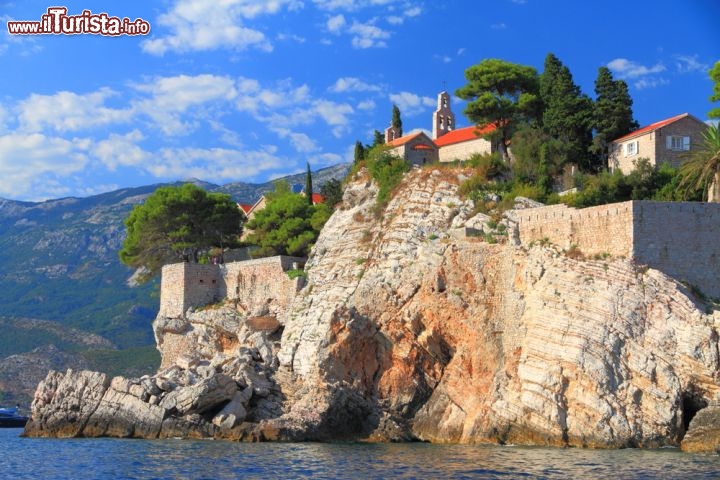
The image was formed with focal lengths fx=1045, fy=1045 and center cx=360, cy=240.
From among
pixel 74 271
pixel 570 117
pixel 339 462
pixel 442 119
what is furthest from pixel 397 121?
pixel 74 271

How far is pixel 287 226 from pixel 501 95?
37.8ft

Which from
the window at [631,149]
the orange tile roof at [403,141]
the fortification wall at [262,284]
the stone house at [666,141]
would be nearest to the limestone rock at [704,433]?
the stone house at [666,141]

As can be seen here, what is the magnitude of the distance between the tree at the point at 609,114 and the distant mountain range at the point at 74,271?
55304 mm

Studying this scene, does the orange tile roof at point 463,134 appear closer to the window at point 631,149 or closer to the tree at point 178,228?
the window at point 631,149

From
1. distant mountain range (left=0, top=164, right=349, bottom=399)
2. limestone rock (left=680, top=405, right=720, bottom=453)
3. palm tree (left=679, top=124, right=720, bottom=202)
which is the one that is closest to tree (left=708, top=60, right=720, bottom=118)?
palm tree (left=679, top=124, right=720, bottom=202)

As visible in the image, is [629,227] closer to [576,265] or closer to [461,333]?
[576,265]

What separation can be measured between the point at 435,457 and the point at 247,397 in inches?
348

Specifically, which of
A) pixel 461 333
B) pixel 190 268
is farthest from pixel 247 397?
pixel 190 268

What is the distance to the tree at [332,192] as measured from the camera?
162 ft

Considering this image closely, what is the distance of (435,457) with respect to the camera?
2811 centimetres

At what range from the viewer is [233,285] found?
4403 centimetres

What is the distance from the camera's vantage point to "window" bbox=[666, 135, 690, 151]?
39438 millimetres

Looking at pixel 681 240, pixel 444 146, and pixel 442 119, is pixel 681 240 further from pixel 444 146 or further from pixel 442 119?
pixel 442 119

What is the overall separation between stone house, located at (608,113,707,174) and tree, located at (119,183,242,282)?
61.8 feet
